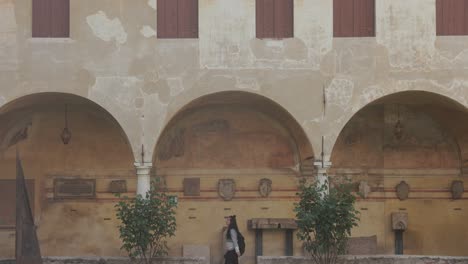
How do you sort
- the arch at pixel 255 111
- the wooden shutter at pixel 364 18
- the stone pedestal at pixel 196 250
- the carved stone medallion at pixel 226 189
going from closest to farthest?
1. the wooden shutter at pixel 364 18
2. the arch at pixel 255 111
3. the stone pedestal at pixel 196 250
4. the carved stone medallion at pixel 226 189

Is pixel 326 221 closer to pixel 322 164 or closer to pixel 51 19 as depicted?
pixel 322 164

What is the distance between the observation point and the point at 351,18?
1642 cm

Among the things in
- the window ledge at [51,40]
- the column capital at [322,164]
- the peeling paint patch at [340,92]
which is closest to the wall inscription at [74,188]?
the window ledge at [51,40]

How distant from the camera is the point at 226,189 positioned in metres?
18.7

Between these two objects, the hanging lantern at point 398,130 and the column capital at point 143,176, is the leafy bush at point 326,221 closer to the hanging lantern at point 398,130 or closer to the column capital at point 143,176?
the column capital at point 143,176

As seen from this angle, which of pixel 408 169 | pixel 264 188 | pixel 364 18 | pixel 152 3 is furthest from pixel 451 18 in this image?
pixel 152 3

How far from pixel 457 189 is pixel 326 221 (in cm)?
476

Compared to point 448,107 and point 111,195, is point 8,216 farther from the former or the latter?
point 448,107

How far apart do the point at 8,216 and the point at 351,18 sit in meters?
8.61

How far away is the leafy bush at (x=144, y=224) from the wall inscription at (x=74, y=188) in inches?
126

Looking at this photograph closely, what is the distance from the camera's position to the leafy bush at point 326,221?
1523 centimetres

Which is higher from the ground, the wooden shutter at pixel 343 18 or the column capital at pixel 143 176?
the wooden shutter at pixel 343 18

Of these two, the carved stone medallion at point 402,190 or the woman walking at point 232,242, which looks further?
the carved stone medallion at point 402,190

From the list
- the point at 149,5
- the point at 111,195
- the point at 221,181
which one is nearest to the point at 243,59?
the point at 149,5
